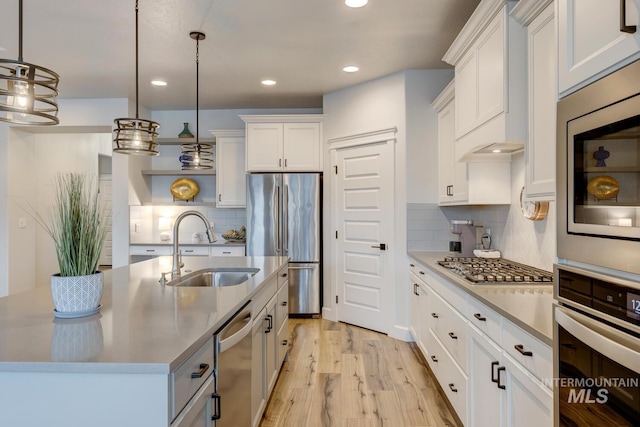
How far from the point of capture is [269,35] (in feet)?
10.7

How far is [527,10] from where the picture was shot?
6.41 feet

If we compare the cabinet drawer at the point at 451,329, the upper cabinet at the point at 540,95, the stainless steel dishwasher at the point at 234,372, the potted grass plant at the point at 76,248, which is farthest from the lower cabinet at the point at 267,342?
the upper cabinet at the point at 540,95

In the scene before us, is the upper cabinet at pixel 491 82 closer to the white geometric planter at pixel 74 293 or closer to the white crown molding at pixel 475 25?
the white crown molding at pixel 475 25

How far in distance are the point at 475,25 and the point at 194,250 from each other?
4.05 m

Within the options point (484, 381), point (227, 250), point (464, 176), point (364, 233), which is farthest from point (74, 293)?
point (227, 250)

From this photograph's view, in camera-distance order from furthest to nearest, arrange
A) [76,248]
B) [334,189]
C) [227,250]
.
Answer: [227,250] < [334,189] < [76,248]

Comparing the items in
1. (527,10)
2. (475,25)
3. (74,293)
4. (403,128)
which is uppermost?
(475,25)

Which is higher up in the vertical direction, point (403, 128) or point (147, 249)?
point (403, 128)

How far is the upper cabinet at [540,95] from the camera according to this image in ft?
5.83

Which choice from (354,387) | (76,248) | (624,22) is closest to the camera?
(624,22)

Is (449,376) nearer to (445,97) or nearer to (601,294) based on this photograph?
(601,294)

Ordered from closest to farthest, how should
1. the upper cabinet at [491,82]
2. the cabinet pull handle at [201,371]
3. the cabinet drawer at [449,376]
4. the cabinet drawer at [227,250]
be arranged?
the cabinet pull handle at [201,371] < the upper cabinet at [491,82] < the cabinet drawer at [449,376] < the cabinet drawer at [227,250]

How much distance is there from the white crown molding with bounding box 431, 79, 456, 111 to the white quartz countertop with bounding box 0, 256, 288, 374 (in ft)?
7.14

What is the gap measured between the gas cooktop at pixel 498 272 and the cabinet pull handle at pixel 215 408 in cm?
143
